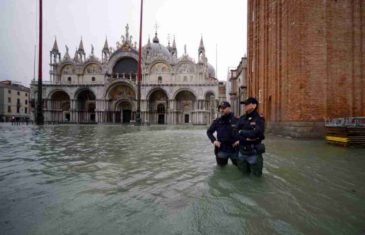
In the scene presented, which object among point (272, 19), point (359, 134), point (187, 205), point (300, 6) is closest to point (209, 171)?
point (187, 205)

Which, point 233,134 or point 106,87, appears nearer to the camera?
point 233,134

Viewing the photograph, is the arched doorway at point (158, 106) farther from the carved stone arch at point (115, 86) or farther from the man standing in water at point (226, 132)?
the man standing in water at point (226, 132)

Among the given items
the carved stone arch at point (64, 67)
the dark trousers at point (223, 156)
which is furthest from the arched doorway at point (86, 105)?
the dark trousers at point (223, 156)

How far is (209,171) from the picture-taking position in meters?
4.83

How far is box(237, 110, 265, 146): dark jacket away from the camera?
13.0 ft

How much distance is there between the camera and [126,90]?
51.5 metres

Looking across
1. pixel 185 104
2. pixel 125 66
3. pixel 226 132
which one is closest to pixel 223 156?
pixel 226 132

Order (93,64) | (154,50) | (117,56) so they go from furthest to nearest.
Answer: (154,50)
(93,64)
(117,56)

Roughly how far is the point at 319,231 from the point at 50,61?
65892 mm

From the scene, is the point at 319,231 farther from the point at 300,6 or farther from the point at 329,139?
the point at 300,6

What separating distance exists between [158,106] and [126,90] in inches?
311

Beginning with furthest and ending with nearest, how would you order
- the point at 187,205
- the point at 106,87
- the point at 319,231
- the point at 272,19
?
the point at 106,87, the point at 272,19, the point at 187,205, the point at 319,231

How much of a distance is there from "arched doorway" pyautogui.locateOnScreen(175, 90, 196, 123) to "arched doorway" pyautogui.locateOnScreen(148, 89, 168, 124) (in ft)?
9.83

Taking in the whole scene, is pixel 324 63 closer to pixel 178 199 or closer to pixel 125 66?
pixel 178 199
